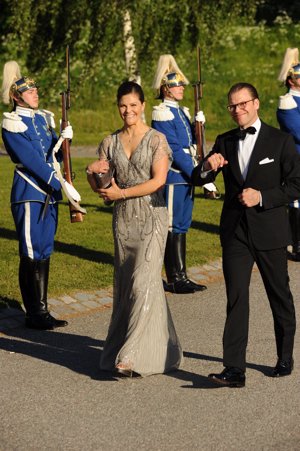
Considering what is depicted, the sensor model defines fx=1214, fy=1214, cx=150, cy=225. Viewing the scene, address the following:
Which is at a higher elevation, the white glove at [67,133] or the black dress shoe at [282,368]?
the white glove at [67,133]

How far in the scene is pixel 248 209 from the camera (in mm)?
7863

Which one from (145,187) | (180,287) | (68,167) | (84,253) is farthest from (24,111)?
(84,253)

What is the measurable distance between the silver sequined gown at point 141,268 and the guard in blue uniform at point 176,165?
107 inches

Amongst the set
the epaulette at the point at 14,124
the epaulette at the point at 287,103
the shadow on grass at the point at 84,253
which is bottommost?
the shadow on grass at the point at 84,253

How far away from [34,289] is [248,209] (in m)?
2.61

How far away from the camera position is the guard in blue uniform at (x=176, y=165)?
1123cm

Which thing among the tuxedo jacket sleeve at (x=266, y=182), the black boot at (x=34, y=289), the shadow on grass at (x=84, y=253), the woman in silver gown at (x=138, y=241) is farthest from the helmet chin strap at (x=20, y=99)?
the shadow on grass at (x=84, y=253)

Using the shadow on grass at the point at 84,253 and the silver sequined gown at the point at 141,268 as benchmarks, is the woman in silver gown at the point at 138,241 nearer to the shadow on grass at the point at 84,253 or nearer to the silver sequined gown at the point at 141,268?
the silver sequined gown at the point at 141,268

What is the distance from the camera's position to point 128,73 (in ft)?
82.1

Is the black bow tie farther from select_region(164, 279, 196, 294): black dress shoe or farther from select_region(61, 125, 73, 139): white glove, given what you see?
select_region(164, 279, 196, 294): black dress shoe

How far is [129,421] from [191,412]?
1.34 ft

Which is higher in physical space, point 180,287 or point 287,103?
point 287,103

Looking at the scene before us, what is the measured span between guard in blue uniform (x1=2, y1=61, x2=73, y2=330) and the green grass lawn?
80cm

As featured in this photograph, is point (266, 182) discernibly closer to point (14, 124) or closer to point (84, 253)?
point (14, 124)
